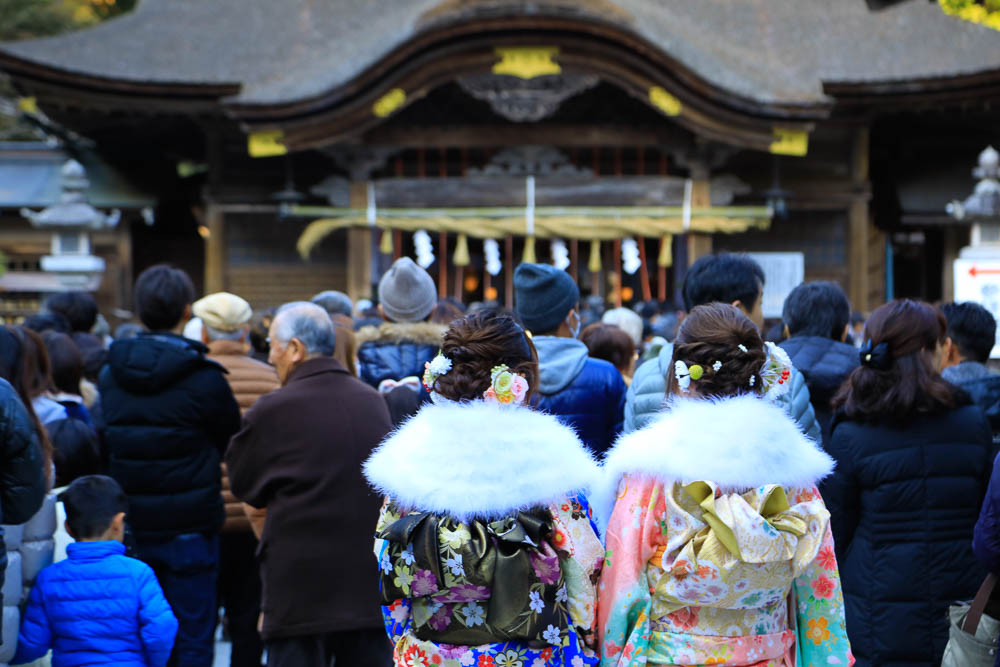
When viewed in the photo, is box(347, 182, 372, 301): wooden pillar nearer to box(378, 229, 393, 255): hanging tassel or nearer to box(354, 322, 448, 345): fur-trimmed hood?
box(378, 229, 393, 255): hanging tassel

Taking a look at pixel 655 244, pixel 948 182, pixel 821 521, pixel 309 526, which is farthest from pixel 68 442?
pixel 948 182

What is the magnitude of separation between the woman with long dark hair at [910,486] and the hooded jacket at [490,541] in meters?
1.35

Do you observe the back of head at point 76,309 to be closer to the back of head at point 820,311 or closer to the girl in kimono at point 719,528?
the back of head at point 820,311

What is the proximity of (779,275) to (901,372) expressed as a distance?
9116 millimetres

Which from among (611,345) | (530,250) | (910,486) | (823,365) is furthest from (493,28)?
(910,486)

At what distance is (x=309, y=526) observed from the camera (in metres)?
3.84

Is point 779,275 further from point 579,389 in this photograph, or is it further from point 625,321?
point 579,389

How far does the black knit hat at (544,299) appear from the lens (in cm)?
405

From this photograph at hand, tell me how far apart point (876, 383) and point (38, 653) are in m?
→ 3.04

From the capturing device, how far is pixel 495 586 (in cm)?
248

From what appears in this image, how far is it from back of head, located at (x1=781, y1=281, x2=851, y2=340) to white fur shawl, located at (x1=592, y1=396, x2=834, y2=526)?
1.70 m

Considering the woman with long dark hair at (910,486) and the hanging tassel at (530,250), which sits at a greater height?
the hanging tassel at (530,250)

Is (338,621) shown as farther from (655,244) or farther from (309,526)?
(655,244)

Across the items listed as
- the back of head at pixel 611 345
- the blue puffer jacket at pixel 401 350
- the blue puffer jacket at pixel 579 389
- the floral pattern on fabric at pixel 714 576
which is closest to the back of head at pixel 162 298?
the blue puffer jacket at pixel 401 350
